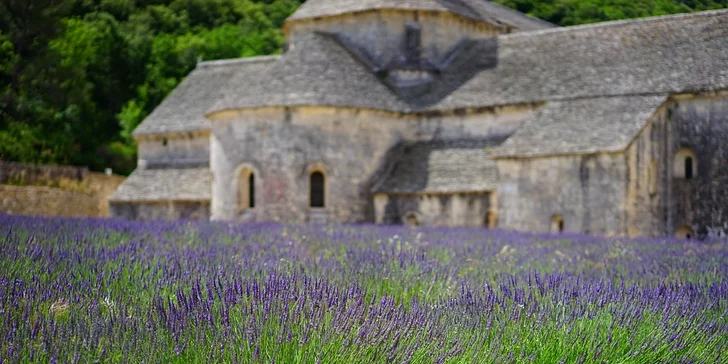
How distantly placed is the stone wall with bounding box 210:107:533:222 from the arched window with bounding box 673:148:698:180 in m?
4.68

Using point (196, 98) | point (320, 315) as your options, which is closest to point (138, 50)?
point (196, 98)

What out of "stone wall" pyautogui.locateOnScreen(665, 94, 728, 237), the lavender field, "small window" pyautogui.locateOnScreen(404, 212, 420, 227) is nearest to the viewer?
the lavender field

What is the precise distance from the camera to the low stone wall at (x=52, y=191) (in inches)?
1022

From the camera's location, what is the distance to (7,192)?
2559cm

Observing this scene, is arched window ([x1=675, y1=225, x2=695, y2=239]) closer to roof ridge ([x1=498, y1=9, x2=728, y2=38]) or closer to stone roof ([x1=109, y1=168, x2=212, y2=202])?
roof ridge ([x1=498, y1=9, x2=728, y2=38])

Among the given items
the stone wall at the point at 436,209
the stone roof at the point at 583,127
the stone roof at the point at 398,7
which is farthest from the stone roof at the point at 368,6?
the stone wall at the point at 436,209

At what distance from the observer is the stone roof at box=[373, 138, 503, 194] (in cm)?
2886

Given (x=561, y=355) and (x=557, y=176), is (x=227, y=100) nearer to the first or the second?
(x=557, y=176)

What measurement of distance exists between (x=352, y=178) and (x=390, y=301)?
2419 cm

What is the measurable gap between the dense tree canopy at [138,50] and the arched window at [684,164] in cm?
1008

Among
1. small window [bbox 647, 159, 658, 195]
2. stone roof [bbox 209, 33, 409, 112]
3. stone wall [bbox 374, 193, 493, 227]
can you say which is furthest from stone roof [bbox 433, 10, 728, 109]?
stone wall [bbox 374, 193, 493, 227]

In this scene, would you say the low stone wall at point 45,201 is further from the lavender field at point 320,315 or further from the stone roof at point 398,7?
the lavender field at point 320,315

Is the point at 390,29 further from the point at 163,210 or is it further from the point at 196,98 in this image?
the point at 163,210

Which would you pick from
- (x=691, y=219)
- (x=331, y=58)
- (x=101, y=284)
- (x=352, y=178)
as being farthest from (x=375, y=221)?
(x=101, y=284)
